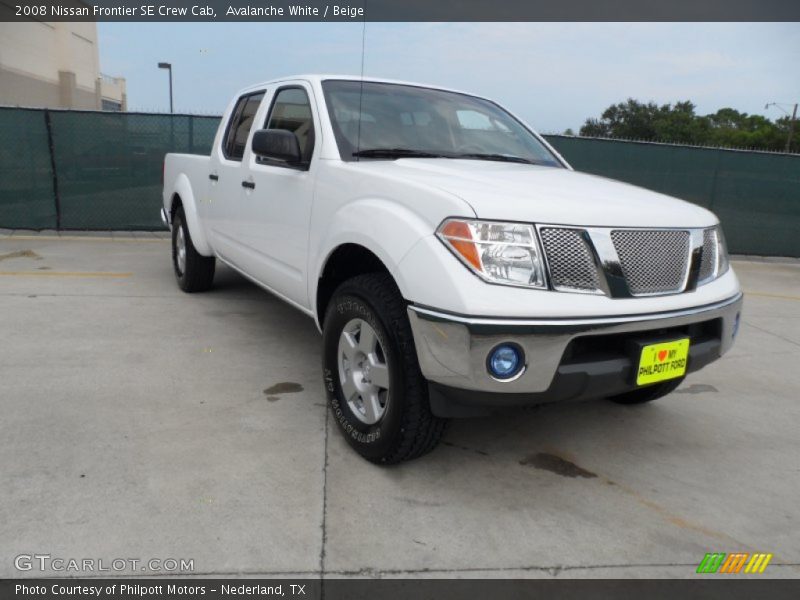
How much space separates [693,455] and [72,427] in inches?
122

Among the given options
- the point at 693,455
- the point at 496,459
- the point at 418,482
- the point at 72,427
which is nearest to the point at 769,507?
the point at 693,455

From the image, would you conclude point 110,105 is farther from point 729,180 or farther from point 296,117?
point 296,117

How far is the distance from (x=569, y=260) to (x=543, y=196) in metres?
0.32

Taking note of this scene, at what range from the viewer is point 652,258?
268 cm

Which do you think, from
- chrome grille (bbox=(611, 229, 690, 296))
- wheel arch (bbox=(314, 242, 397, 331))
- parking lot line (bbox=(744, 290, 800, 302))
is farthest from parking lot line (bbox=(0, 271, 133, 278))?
parking lot line (bbox=(744, 290, 800, 302))

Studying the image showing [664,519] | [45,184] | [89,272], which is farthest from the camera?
[45,184]

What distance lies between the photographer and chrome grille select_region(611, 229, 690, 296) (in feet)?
8.51

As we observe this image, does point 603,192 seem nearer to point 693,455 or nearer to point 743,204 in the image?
point 693,455

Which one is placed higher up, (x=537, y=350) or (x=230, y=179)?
(x=230, y=179)

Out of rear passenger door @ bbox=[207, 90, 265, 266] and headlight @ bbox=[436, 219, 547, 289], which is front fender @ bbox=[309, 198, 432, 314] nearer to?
headlight @ bbox=[436, 219, 547, 289]

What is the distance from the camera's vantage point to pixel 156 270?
714 centimetres

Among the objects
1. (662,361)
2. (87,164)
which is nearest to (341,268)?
(662,361)

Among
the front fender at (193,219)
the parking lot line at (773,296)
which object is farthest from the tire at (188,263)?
the parking lot line at (773,296)

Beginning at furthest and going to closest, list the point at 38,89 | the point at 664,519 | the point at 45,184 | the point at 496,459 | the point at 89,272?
the point at 38,89 → the point at 45,184 → the point at 89,272 → the point at 496,459 → the point at 664,519
